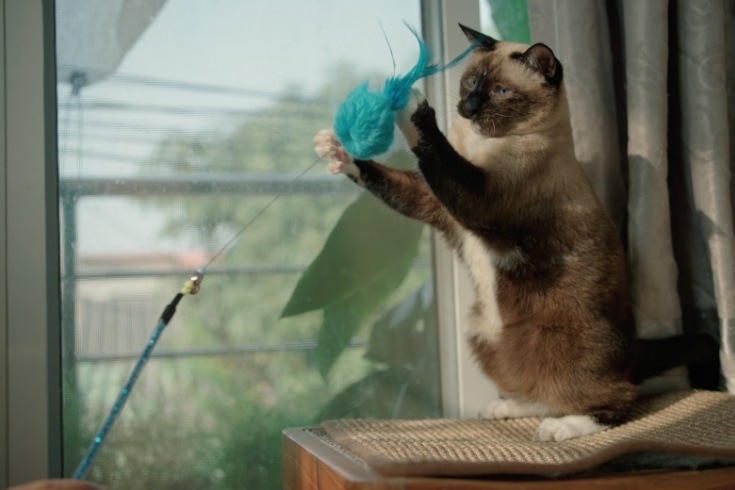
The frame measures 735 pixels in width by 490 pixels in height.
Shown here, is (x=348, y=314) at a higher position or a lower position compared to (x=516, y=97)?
lower

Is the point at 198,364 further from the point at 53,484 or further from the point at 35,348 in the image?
the point at 53,484

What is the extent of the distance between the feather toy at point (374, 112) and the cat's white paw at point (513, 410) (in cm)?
56

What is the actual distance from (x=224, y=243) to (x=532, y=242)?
65 cm

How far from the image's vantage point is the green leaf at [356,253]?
152 cm

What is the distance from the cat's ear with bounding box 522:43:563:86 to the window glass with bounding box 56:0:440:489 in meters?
0.31

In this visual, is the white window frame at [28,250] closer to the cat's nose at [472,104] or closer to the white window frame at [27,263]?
the white window frame at [27,263]

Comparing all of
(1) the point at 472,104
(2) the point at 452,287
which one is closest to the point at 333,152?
(1) the point at 472,104

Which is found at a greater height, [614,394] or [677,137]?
[677,137]

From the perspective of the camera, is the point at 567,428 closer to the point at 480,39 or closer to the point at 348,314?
the point at 348,314

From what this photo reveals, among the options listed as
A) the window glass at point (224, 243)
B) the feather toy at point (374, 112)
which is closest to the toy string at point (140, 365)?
the window glass at point (224, 243)

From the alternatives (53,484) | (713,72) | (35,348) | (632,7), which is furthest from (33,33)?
(713,72)

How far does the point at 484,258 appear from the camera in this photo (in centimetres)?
134

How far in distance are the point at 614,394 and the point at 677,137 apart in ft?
2.14

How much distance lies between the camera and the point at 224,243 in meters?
1.45
